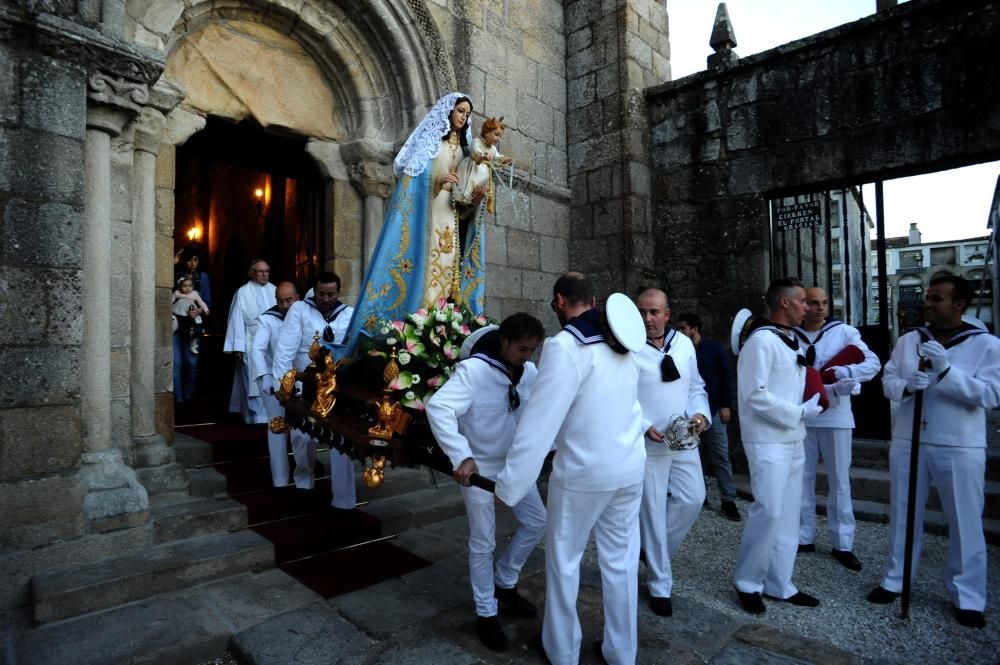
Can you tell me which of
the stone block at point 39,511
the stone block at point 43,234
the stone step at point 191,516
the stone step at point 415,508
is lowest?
the stone step at point 415,508

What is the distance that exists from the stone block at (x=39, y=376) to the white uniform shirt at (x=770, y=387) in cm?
404

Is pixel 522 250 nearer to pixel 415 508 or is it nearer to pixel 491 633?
pixel 415 508

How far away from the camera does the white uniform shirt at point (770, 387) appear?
11.7 feet

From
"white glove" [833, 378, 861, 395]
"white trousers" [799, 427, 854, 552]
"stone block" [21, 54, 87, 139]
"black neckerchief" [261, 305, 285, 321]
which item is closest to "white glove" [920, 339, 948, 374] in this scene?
"white glove" [833, 378, 861, 395]

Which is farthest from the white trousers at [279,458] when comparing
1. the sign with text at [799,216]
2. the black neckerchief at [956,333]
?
the sign with text at [799,216]

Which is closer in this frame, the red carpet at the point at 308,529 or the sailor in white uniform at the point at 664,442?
the sailor in white uniform at the point at 664,442

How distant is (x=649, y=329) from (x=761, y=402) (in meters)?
0.78

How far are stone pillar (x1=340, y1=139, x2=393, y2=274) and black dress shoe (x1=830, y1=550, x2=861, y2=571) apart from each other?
4925 mm

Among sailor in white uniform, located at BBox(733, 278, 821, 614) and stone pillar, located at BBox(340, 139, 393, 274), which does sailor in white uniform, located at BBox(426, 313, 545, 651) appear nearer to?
sailor in white uniform, located at BBox(733, 278, 821, 614)

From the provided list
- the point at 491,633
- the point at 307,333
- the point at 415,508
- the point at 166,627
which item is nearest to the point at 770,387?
the point at 491,633

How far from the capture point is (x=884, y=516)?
530cm

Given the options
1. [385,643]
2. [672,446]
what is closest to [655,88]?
[672,446]

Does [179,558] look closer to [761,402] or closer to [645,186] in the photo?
[761,402]

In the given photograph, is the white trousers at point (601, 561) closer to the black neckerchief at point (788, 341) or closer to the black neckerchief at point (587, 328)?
the black neckerchief at point (587, 328)
